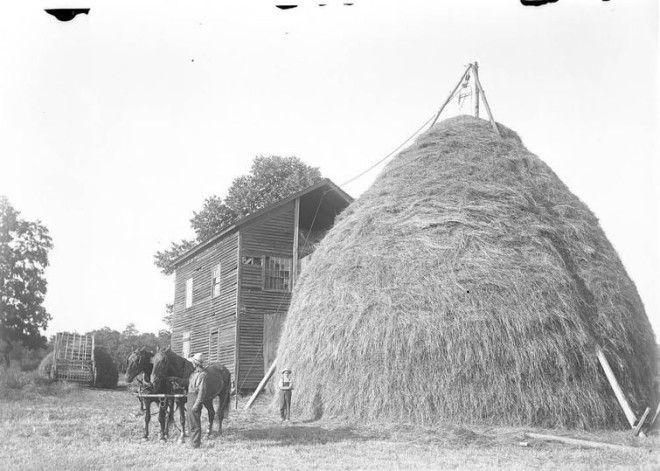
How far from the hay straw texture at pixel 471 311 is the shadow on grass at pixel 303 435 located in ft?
3.14

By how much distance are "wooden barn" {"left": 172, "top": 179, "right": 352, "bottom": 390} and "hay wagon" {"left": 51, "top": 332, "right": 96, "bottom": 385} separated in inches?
195

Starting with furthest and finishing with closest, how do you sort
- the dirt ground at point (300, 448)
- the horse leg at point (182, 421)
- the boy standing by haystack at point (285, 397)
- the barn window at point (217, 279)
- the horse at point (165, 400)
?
1. the barn window at point (217, 279)
2. the boy standing by haystack at point (285, 397)
3. the horse at point (165, 400)
4. the horse leg at point (182, 421)
5. the dirt ground at point (300, 448)

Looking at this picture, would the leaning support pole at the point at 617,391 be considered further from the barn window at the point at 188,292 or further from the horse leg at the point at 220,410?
the barn window at the point at 188,292

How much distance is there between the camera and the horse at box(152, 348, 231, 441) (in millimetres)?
10875

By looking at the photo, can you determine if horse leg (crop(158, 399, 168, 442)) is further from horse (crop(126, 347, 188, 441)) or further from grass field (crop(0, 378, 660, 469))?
grass field (crop(0, 378, 660, 469))

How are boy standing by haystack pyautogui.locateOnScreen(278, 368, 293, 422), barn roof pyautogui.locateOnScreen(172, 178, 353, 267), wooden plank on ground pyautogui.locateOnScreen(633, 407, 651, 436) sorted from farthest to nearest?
barn roof pyautogui.locateOnScreen(172, 178, 353, 267), boy standing by haystack pyautogui.locateOnScreen(278, 368, 293, 422), wooden plank on ground pyautogui.locateOnScreen(633, 407, 651, 436)

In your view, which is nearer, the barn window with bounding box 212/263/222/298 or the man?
the man

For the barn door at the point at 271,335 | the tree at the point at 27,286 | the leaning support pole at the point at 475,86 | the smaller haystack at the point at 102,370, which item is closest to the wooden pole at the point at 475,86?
the leaning support pole at the point at 475,86

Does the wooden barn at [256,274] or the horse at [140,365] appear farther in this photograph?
the wooden barn at [256,274]

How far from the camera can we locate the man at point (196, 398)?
9.88 meters

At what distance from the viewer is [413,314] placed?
1232 centimetres

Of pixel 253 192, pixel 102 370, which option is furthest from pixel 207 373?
pixel 253 192

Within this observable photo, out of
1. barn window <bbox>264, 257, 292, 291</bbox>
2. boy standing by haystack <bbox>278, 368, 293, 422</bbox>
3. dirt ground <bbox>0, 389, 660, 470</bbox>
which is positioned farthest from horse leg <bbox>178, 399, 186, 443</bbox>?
barn window <bbox>264, 257, 292, 291</bbox>

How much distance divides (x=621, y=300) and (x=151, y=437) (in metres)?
9.75
